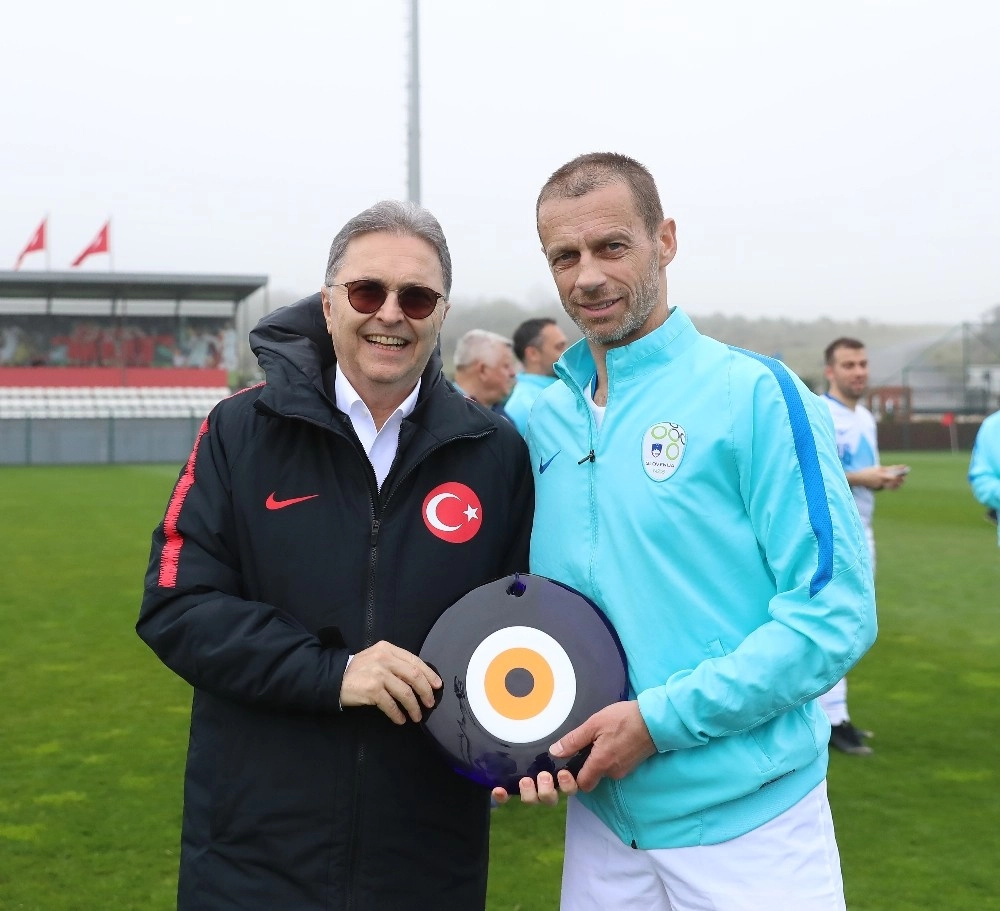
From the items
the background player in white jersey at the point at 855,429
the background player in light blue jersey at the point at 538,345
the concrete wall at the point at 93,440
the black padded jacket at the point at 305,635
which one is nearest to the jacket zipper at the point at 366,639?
the black padded jacket at the point at 305,635

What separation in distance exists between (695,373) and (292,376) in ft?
2.71

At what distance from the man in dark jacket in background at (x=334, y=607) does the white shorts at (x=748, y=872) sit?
346 mm

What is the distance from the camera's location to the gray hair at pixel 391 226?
245cm

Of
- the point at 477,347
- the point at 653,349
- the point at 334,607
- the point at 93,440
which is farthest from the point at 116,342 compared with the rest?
the point at 653,349

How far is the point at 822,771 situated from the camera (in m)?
2.31

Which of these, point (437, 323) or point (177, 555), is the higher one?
point (437, 323)

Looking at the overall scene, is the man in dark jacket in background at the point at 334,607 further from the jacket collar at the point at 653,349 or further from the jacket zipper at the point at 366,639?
the jacket collar at the point at 653,349

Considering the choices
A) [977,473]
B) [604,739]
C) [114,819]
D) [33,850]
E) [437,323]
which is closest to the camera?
[604,739]

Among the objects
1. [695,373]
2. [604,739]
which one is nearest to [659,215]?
[695,373]

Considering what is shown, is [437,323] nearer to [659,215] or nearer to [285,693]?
[659,215]

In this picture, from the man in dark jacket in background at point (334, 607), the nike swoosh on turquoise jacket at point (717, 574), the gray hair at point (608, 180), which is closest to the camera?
the nike swoosh on turquoise jacket at point (717, 574)

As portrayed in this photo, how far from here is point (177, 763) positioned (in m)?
5.86

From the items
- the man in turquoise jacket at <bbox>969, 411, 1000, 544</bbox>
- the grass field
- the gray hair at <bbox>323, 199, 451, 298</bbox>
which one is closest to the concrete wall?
the grass field

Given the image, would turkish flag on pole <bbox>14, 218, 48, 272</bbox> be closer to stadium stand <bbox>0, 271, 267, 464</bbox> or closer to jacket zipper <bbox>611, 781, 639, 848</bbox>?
stadium stand <bbox>0, 271, 267, 464</bbox>
